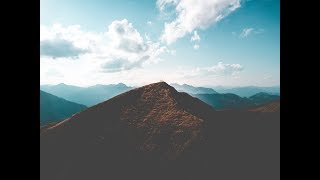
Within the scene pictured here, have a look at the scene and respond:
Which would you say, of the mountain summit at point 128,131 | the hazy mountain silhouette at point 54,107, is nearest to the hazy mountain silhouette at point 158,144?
the mountain summit at point 128,131

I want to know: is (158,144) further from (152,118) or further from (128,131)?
(152,118)

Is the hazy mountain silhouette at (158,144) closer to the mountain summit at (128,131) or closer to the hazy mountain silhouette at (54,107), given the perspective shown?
the mountain summit at (128,131)

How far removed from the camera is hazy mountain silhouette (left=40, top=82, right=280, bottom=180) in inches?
535

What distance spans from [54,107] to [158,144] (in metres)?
30.3

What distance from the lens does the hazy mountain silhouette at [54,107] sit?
39.1 meters

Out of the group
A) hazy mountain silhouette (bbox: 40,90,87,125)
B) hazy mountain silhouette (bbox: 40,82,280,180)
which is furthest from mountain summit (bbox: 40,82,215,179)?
hazy mountain silhouette (bbox: 40,90,87,125)

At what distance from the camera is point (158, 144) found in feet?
48.6

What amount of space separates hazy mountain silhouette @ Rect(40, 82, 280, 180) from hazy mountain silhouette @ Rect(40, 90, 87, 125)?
78.1 ft

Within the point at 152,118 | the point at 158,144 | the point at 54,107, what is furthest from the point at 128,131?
the point at 54,107

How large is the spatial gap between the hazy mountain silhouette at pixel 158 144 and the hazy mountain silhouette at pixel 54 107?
23.8 meters
